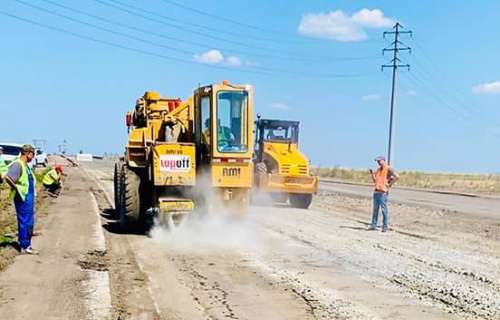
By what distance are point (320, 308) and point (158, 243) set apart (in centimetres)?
603

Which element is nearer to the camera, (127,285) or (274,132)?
(127,285)

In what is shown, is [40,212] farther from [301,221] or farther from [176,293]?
[176,293]

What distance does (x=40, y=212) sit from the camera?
19.3 m

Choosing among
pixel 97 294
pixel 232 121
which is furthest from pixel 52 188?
pixel 97 294

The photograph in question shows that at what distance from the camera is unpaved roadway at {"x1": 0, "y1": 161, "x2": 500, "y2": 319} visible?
7.95 m

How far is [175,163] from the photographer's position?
1404cm

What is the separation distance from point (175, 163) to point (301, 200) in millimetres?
10369

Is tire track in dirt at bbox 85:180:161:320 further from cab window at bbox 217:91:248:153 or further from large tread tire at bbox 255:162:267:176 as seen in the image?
large tread tire at bbox 255:162:267:176

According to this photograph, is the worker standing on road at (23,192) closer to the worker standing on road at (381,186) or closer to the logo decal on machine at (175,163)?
the logo decal on machine at (175,163)

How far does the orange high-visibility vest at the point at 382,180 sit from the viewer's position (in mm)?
17391

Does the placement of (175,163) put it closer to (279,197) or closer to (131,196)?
(131,196)

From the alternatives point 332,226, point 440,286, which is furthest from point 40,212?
point 440,286

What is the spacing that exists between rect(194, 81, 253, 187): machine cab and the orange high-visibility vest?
4.60m

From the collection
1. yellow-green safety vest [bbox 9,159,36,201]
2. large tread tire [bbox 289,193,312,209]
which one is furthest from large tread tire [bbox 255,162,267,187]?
yellow-green safety vest [bbox 9,159,36,201]
